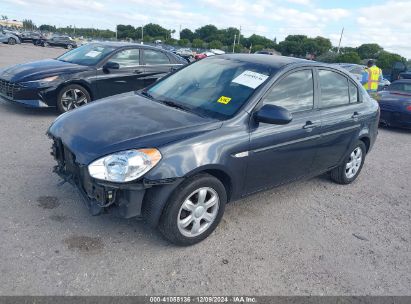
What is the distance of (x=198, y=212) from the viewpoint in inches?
125

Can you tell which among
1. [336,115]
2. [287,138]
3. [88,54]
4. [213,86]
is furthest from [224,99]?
[88,54]

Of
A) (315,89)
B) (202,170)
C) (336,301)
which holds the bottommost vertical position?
(336,301)

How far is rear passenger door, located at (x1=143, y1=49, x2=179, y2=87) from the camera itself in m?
7.90

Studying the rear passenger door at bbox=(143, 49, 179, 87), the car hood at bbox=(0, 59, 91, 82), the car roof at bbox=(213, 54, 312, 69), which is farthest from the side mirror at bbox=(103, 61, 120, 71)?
the car roof at bbox=(213, 54, 312, 69)

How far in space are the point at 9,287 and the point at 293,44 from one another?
6960 cm

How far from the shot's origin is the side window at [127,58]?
7.49m

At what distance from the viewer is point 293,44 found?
66.5 m

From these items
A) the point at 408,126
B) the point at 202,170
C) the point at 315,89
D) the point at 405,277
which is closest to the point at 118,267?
the point at 202,170

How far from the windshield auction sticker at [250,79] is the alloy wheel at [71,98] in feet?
13.9

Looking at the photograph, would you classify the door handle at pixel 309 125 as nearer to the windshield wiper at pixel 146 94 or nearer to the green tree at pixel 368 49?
the windshield wiper at pixel 146 94

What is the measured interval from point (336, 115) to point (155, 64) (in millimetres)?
4867

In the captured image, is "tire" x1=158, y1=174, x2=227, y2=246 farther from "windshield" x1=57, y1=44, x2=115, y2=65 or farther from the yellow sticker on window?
"windshield" x1=57, y1=44, x2=115, y2=65

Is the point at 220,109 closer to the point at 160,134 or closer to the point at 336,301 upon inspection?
the point at 160,134

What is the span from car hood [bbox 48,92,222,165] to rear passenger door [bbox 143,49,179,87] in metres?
4.26
